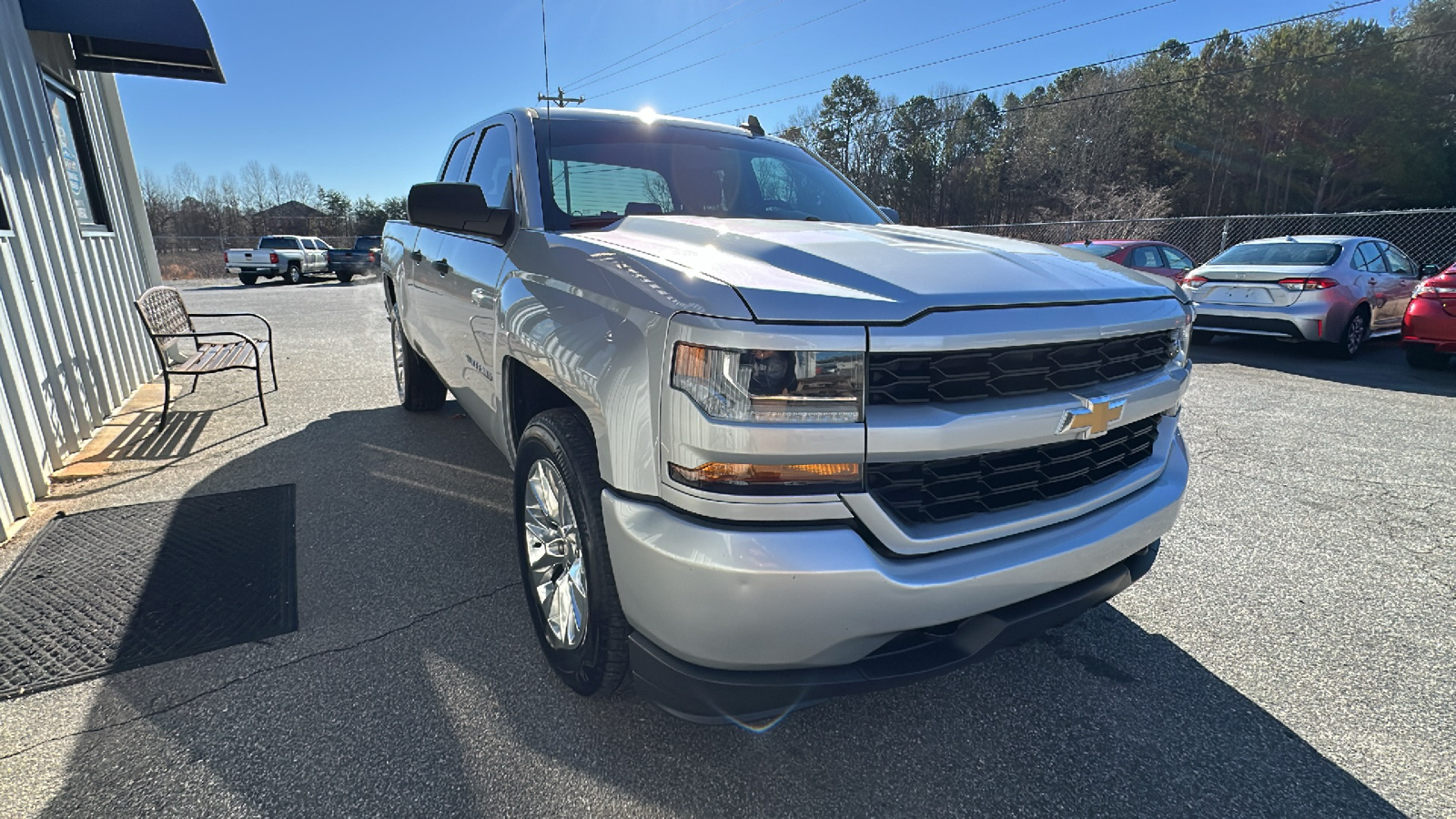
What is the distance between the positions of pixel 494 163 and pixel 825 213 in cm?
159

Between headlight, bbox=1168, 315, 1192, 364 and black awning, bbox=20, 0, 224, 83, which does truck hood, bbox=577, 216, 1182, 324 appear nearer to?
headlight, bbox=1168, 315, 1192, 364

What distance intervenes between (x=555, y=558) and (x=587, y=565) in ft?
1.42

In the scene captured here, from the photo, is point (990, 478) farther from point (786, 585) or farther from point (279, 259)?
point (279, 259)

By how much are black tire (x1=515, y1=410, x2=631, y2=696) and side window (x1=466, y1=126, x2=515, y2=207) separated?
4.35 feet

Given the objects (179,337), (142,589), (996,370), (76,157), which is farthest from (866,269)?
(76,157)

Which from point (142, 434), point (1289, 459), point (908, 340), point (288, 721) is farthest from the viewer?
point (142, 434)

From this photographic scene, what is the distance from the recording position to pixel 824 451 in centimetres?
146

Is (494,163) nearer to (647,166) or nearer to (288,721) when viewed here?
(647,166)

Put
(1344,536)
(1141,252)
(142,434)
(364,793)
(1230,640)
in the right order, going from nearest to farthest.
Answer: (364,793) → (1230,640) → (1344,536) → (142,434) → (1141,252)

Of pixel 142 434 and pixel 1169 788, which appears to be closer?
pixel 1169 788

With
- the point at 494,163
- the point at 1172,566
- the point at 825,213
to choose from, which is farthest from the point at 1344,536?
the point at 494,163

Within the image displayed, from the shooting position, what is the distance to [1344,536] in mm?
3422

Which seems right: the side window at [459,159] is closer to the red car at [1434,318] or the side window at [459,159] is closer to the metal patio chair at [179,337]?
the metal patio chair at [179,337]

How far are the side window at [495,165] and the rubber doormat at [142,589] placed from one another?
1859 mm
